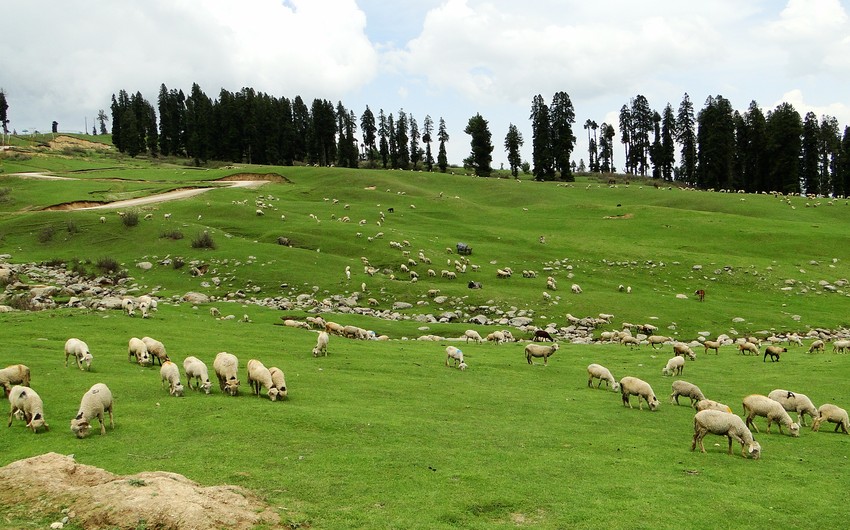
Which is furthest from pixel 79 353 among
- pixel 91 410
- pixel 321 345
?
pixel 321 345

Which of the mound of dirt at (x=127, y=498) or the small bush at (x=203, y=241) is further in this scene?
the small bush at (x=203, y=241)

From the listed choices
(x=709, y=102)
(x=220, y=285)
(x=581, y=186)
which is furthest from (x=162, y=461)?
(x=709, y=102)

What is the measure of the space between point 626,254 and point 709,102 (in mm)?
69873

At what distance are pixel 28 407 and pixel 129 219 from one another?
4795 centimetres

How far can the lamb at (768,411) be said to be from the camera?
57.2 feet

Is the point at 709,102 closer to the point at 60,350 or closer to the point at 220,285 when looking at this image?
the point at 220,285

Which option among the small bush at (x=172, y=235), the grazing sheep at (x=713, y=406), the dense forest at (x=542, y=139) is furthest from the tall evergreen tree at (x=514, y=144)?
the grazing sheep at (x=713, y=406)

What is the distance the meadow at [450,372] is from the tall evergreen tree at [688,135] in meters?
48.3

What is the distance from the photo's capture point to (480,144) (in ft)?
397

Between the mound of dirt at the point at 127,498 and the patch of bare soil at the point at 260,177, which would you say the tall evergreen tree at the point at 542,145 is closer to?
the patch of bare soil at the point at 260,177

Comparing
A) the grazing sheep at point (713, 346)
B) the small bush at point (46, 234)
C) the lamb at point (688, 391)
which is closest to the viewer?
the lamb at point (688, 391)

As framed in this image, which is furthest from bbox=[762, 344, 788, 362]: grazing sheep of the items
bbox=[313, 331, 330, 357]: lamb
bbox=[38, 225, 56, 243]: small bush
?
bbox=[38, 225, 56, 243]: small bush

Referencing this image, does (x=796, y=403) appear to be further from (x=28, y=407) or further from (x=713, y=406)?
(x=28, y=407)

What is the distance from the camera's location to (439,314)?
4003 centimetres
